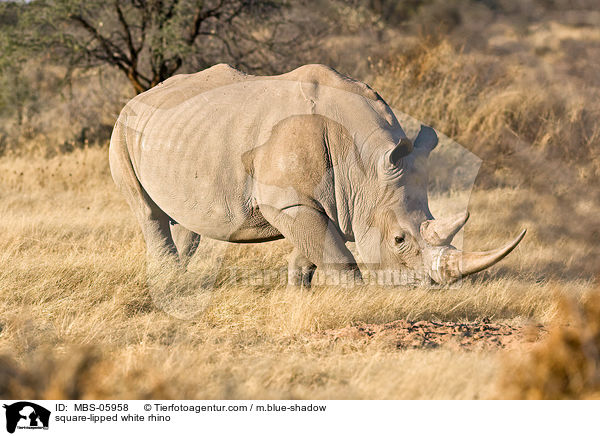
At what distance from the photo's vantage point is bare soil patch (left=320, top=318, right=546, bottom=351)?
4523 mm

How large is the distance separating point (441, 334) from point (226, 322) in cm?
146

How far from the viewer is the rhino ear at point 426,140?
518cm

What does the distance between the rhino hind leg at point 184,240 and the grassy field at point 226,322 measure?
31 cm

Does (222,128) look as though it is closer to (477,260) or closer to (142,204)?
(142,204)

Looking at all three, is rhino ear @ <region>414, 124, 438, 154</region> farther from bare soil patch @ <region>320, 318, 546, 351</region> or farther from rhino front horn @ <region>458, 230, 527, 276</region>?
bare soil patch @ <region>320, 318, 546, 351</region>

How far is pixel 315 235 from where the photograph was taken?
197 inches

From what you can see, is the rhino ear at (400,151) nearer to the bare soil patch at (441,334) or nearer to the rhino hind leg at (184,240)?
the bare soil patch at (441,334)

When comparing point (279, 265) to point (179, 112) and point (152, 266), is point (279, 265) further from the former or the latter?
point (179, 112)

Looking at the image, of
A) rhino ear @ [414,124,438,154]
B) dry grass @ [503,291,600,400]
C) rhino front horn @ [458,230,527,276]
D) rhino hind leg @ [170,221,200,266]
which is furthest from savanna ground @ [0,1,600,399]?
rhino ear @ [414,124,438,154]

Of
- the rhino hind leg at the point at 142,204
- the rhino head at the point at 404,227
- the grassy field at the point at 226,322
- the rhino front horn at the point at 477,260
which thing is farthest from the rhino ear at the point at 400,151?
the rhino hind leg at the point at 142,204

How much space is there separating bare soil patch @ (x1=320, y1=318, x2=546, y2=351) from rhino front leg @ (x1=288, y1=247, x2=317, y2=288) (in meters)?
0.82
